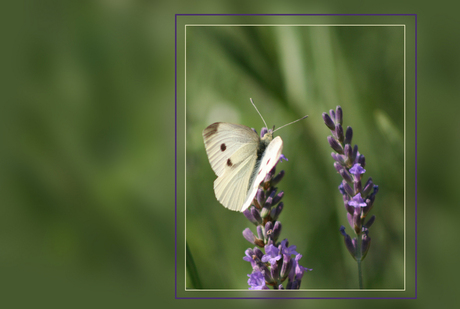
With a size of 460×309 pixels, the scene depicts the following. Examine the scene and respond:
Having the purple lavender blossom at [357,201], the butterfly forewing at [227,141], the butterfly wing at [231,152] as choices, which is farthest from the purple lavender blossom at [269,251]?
the purple lavender blossom at [357,201]

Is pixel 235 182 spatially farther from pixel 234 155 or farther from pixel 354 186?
pixel 354 186

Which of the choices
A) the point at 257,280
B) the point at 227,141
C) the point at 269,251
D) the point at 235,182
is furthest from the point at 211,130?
the point at 257,280

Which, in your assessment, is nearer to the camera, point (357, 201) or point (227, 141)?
point (357, 201)

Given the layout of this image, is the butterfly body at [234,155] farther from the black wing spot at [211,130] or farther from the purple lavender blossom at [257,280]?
the purple lavender blossom at [257,280]

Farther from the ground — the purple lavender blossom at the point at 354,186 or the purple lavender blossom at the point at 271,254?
the purple lavender blossom at the point at 354,186

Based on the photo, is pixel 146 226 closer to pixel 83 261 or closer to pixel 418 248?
pixel 83 261

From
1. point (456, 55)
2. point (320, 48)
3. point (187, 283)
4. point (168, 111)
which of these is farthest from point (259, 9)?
point (187, 283)

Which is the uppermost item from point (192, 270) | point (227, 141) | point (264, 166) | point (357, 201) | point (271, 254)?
Answer: point (227, 141)

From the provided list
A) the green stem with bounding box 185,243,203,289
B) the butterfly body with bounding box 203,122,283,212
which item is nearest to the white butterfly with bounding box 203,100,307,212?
the butterfly body with bounding box 203,122,283,212
